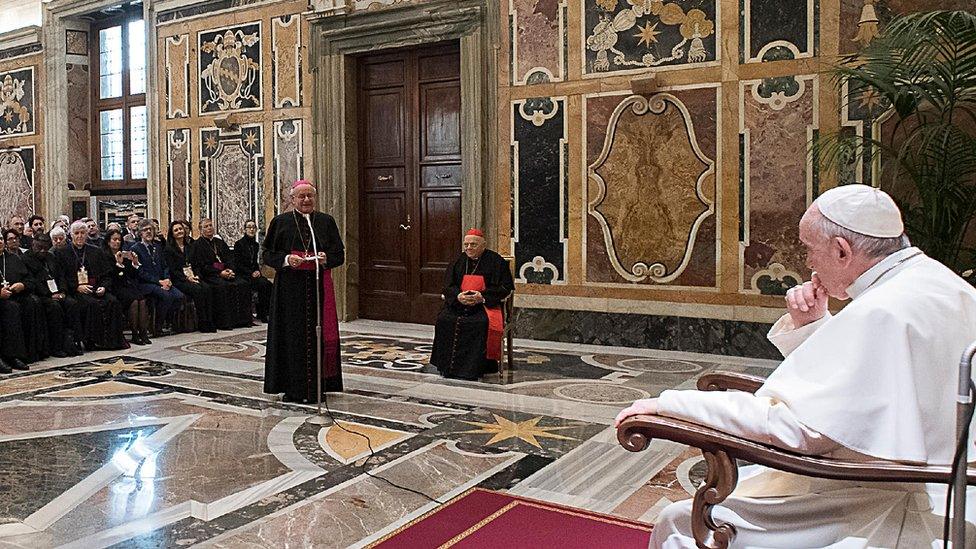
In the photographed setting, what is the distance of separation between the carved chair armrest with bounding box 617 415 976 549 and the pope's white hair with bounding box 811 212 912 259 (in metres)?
0.50

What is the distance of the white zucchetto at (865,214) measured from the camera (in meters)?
1.99

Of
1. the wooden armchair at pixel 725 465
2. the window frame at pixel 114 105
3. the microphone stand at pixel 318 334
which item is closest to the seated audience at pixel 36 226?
the window frame at pixel 114 105

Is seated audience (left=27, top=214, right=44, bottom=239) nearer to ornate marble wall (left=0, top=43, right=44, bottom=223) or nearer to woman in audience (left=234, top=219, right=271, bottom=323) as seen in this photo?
woman in audience (left=234, top=219, right=271, bottom=323)

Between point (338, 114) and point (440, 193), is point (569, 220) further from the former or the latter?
point (338, 114)

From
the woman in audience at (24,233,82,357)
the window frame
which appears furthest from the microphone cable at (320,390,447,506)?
the window frame

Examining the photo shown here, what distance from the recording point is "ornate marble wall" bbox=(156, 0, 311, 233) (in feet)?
32.9

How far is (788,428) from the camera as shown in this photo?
189cm

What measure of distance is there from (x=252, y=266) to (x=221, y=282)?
2.10 feet

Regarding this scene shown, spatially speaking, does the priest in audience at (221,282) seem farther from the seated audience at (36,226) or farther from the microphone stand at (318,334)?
the microphone stand at (318,334)

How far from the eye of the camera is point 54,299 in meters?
7.57

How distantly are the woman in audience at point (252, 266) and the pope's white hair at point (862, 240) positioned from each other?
8.53 metres

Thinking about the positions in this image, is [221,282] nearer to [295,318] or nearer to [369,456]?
[295,318]

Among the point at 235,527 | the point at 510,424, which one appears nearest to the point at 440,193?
the point at 510,424

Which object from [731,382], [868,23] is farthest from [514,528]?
[868,23]
